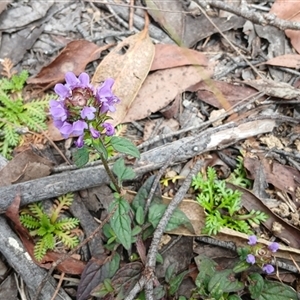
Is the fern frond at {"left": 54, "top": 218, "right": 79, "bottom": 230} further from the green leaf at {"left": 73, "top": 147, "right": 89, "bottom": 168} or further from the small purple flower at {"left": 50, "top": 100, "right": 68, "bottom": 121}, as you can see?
the small purple flower at {"left": 50, "top": 100, "right": 68, "bottom": 121}

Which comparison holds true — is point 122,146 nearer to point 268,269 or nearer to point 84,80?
point 84,80

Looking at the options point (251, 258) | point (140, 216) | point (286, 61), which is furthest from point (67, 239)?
point (286, 61)

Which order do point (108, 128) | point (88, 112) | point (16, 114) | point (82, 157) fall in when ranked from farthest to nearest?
point (16, 114) → point (82, 157) → point (108, 128) → point (88, 112)

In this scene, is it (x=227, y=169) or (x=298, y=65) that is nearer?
(x=227, y=169)

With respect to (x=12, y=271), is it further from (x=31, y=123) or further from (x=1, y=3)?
(x=1, y=3)

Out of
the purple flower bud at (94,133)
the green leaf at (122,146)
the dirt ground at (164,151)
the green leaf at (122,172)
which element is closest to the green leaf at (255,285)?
the dirt ground at (164,151)

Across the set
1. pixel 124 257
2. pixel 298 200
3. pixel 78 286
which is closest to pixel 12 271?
pixel 78 286
